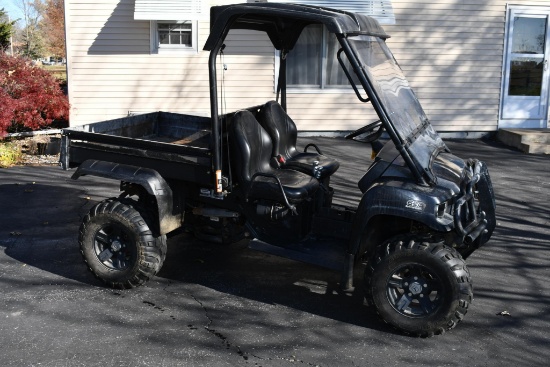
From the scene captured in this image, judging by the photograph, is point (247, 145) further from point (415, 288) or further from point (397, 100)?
point (415, 288)

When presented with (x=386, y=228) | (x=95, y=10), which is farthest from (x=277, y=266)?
(x=95, y=10)

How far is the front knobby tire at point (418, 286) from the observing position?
465cm

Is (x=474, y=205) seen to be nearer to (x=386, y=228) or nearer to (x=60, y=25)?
(x=386, y=228)

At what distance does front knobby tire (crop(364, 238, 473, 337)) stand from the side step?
359 millimetres

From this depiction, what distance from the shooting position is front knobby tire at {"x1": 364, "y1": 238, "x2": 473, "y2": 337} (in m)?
4.65

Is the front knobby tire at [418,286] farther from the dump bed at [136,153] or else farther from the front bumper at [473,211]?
the dump bed at [136,153]

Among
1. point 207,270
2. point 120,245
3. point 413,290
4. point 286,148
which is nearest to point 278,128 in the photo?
point 286,148

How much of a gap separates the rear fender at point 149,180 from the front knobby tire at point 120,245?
0.55 ft

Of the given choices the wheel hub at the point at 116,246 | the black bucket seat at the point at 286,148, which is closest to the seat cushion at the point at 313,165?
the black bucket seat at the point at 286,148

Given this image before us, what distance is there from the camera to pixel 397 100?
521 cm

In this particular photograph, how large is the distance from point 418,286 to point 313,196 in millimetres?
1288

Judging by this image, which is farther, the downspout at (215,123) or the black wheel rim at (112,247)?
the black wheel rim at (112,247)

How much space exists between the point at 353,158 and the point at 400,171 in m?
6.70

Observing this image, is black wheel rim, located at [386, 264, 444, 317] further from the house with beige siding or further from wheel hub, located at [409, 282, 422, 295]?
the house with beige siding
